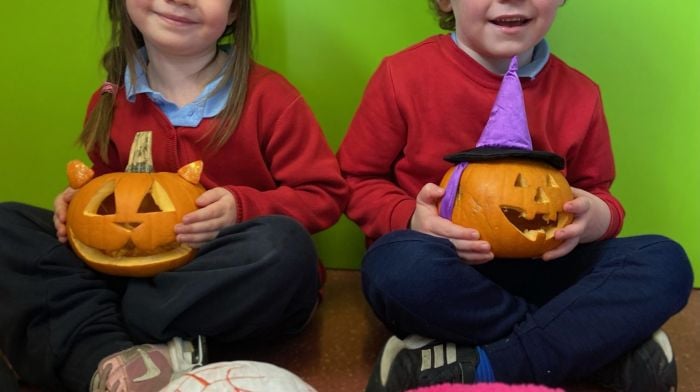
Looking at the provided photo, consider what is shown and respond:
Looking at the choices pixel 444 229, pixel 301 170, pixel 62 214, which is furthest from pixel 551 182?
pixel 62 214

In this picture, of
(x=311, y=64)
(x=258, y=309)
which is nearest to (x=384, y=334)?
(x=258, y=309)

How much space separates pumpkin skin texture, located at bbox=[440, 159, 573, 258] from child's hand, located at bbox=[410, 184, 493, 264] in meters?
0.01

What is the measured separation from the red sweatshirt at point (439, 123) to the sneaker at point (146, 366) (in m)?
0.35

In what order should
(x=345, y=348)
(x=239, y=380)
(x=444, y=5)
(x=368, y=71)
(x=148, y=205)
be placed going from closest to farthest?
(x=239, y=380), (x=148, y=205), (x=345, y=348), (x=444, y=5), (x=368, y=71)

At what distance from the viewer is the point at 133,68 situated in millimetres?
1177

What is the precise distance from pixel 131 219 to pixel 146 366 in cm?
19

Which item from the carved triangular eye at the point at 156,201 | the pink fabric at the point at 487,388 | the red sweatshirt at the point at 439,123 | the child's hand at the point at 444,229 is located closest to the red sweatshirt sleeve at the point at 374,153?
the red sweatshirt at the point at 439,123

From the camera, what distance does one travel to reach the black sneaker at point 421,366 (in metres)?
0.91

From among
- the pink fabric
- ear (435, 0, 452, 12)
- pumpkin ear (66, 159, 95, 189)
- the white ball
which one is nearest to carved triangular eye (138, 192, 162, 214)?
pumpkin ear (66, 159, 95, 189)

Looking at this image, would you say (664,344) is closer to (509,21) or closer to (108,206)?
(509,21)

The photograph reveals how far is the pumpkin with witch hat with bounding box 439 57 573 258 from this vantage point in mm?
926

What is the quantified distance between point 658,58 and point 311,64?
65 cm

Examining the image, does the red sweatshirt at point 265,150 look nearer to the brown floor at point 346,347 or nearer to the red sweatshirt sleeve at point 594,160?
the brown floor at point 346,347

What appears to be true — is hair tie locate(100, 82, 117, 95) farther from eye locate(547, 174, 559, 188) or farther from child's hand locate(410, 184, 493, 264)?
eye locate(547, 174, 559, 188)
